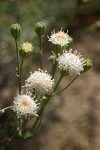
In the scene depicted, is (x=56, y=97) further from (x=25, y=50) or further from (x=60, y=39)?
(x=25, y=50)

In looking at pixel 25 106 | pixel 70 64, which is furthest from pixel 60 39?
pixel 25 106

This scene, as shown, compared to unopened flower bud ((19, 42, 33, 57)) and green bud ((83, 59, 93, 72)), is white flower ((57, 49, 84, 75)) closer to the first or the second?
green bud ((83, 59, 93, 72))

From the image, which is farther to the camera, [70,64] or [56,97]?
[56,97]

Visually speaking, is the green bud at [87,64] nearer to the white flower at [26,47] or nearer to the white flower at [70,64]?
the white flower at [70,64]

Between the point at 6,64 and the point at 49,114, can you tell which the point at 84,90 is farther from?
the point at 6,64

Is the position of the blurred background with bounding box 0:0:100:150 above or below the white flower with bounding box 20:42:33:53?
above

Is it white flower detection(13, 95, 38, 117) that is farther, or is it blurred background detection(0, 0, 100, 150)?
blurred background detection(0, 0, 100, 150)

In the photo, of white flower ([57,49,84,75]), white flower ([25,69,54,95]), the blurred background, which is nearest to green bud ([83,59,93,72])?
white flower ([57,49,84,75])
